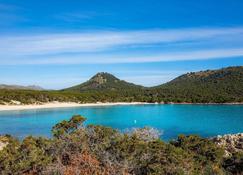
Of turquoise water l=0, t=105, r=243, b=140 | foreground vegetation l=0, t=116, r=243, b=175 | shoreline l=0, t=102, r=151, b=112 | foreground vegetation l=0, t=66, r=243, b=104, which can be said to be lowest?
turquoise water l=0, t=105, r=243, b=140

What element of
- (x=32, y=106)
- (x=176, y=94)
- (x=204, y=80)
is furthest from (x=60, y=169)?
(x=204, y=80)

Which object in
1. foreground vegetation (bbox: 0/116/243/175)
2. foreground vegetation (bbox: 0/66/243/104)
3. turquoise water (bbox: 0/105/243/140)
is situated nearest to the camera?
foreground vegetation (bbox: 0/116/243/175)

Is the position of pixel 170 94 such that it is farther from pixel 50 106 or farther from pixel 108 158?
pixel 108 158

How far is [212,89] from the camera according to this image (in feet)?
447

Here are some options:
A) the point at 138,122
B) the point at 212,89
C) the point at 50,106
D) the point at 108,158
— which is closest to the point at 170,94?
the point at 212,89

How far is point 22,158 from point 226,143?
1517 cm

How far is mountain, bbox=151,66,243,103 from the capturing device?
11619 centimetres

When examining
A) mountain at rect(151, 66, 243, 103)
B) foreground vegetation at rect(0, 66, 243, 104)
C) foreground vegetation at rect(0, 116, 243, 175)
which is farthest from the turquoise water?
mountain at rect(151, 66, 243, 103)

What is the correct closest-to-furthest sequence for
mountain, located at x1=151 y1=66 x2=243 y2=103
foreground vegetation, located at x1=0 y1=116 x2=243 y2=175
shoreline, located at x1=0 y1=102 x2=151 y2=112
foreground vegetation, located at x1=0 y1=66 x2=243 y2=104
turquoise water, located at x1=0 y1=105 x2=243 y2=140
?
foreground vegetation, located at x1=0 y1=116 x2=243 y2=175 < turquoise water, located at x1=0 y1=105 x2=243 y2=140 < shoreline, located at x1=0 y1=102 x2=151 y2=112 < foreground vegetation, located at x1=0 y1=66 x2=243 y2=104 < mountain, located at x1=151 y1=66 x2=243 y2=103

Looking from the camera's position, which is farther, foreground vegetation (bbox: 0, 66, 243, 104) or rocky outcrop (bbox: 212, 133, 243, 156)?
foreground vegetation (bbox: 0, 66, 243, 104)

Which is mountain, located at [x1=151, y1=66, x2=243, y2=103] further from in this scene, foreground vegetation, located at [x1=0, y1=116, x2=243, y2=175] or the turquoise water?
foreground vegetation, located at [x1=0, y1=116, x2=243, y2=175]

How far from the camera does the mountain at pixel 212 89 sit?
116188 millimetres

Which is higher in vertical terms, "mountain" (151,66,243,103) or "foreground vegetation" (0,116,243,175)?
"mountain" (151,66,243,103)

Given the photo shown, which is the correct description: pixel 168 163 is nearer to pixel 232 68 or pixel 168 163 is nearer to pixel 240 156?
pixel 240 156
